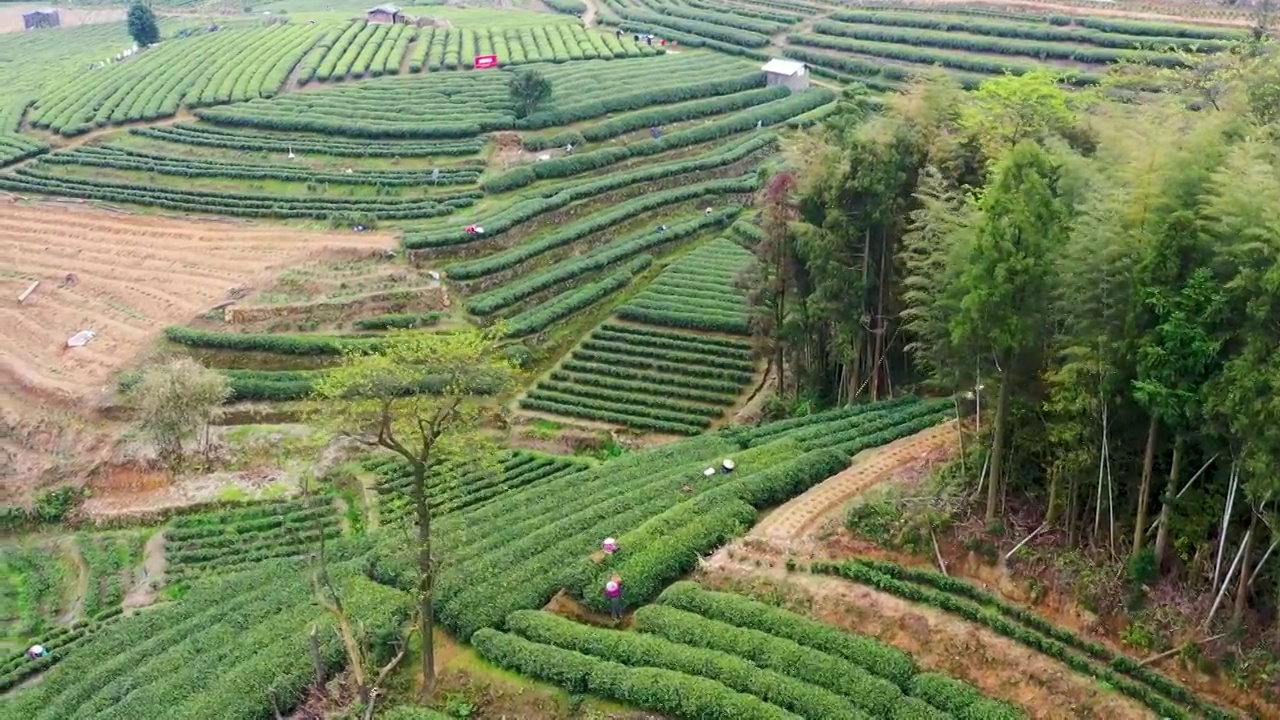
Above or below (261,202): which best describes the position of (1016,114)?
above

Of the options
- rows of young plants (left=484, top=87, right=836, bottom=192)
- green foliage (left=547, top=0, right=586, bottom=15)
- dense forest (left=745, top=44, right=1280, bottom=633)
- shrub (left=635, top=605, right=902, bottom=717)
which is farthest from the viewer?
green foliage (left=547, top=0, right=586, bottom=15)

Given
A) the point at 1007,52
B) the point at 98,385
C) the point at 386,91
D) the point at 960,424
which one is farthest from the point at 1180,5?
the point at 98,385

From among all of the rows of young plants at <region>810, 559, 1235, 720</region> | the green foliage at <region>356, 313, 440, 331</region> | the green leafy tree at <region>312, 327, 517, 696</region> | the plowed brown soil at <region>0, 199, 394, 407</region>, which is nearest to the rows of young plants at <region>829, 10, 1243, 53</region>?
the green foliage at <region>356, 313, 440, 331</region>

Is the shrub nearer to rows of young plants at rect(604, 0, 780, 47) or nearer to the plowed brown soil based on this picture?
the plowed brown soil

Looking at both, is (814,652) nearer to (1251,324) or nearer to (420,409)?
(420,409)

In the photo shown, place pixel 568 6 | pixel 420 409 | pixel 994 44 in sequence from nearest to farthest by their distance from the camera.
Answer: pixel 420 409 → pixel 994 44 → pixel 568 6

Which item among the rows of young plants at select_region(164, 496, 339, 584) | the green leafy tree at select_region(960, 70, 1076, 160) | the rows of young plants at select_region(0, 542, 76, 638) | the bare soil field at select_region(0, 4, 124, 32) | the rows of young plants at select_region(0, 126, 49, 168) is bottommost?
the rows of young plants at select_region(0, 542, 76, 638)

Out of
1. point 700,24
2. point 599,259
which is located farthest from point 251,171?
point 700,24

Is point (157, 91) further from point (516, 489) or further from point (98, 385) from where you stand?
point (516, 489)
